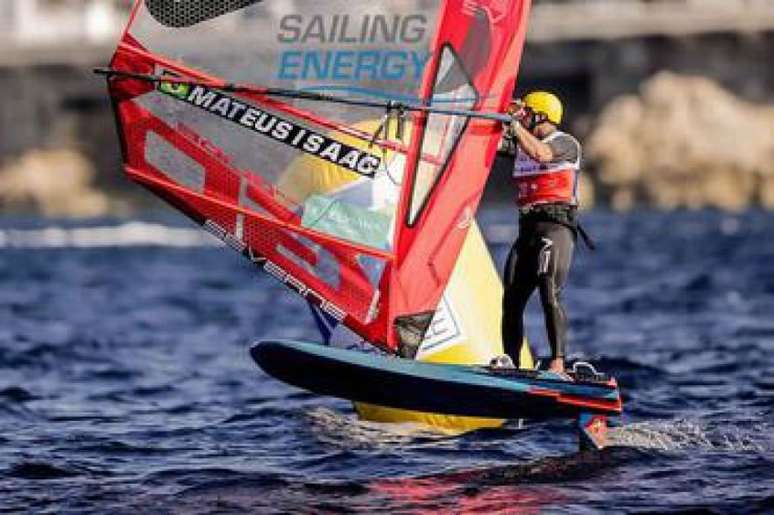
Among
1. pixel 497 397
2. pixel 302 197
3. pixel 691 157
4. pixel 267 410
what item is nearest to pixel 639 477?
pixel 497 397

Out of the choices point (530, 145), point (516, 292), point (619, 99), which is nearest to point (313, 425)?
point (516, 292)

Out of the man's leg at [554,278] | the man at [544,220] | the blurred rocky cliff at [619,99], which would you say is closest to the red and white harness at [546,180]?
the man at [544,220]

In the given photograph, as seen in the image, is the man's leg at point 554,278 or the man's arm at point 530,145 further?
the man's leg at point 554,278

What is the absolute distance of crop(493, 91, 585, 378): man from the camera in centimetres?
1310

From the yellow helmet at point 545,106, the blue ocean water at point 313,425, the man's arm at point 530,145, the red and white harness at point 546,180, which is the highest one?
the yellow helmet at point 545,106

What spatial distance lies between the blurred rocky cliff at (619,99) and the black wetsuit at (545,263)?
53.5 meters

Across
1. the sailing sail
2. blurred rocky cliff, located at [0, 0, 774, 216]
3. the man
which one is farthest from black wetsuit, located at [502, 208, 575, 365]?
blurred rocky cliff, located at [0, 0, 774, 216]

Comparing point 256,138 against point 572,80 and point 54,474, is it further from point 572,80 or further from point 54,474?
point 572,80

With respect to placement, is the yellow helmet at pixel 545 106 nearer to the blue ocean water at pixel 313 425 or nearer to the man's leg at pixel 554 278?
the man's leg at pixel 554 278

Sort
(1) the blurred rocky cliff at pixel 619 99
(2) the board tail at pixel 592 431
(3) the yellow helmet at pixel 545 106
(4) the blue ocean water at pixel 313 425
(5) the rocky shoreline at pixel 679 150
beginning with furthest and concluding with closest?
(5) the rocky shoreline at pixel 679 150, (1) the blurred rocky cliff at pixel 619 99, (3) the yellow helmet at pixel 545 106, (2) the board tail at pixel 592 431, (4) the blue ocean water at pixel 313 425

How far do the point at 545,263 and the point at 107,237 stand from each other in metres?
47.9

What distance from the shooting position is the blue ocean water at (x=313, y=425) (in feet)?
38.4

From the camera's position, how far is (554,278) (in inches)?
517

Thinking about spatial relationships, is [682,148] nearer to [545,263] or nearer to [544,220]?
[544,220]
